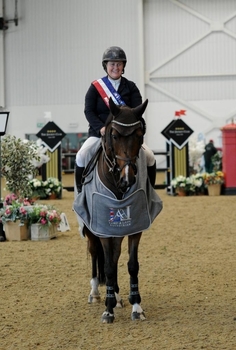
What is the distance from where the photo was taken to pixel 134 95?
607cm

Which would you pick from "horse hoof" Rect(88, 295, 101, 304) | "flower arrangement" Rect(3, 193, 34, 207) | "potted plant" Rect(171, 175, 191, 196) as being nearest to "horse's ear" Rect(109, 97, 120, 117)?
"horse hoof" Rect(88, 295, 101, 304)

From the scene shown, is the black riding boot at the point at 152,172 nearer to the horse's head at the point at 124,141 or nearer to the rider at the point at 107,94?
the rider at the point at 107,94

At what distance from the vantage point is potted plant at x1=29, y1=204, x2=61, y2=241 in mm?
10367

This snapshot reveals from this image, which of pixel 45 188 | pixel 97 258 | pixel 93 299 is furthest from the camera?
pixel 45 188

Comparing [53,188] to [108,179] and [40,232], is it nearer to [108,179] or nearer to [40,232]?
[40,232]

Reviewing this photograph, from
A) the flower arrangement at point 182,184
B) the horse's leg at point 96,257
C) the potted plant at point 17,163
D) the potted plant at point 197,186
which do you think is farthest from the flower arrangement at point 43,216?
the potted plant at point 197,186

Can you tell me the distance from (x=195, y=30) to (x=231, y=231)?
1910 cm

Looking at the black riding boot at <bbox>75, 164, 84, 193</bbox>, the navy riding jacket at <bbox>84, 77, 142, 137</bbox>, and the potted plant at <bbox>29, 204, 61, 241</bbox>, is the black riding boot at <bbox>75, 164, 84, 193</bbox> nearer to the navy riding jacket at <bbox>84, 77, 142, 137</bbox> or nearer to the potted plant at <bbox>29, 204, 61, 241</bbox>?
the navy riding jacket at <bbox>84, 77, 142, 137</bbox>

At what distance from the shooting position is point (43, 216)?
1034 cm

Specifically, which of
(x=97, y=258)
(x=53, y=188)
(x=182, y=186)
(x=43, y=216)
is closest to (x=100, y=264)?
(x=97, y=258)

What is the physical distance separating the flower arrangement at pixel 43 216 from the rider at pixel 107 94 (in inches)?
169

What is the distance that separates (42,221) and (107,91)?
4.64 metres

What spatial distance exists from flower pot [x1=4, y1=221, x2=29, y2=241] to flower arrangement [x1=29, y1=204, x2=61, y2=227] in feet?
0.47

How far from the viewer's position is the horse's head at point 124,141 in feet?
16.9
